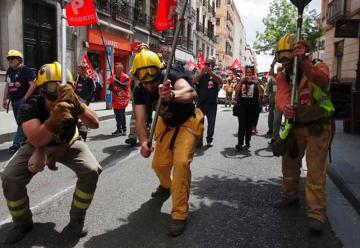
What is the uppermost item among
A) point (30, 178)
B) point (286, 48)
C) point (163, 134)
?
point (286, 48)

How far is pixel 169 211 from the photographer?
15.2ft

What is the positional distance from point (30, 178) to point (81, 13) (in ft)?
27.1

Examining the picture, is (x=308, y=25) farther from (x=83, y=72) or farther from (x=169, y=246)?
(x=169, y=246)

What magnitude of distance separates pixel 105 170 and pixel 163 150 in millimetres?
2358

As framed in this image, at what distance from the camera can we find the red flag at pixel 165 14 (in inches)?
607

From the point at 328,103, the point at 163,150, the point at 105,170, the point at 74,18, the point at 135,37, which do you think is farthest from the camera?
the point at 135,37

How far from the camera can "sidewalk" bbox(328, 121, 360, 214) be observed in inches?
212

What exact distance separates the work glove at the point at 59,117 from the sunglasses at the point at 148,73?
2.70 feet

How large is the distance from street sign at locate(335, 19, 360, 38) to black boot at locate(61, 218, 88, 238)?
19.1ft

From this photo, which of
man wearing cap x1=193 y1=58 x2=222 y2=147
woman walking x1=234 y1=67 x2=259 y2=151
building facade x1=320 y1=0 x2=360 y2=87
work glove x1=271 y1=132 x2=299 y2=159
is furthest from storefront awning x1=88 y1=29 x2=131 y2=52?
work glove x1=271 y1=132 x2=299 y2=159

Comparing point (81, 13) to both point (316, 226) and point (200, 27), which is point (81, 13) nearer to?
point (316, 226)

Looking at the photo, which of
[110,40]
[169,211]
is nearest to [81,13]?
[169,211]

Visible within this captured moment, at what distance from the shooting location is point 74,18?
37.4 ft

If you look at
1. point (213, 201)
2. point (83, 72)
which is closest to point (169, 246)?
point (213, 201)
